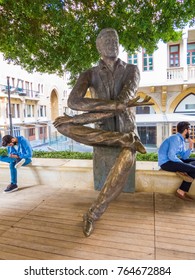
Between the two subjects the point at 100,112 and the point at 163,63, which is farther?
the point at 163,63

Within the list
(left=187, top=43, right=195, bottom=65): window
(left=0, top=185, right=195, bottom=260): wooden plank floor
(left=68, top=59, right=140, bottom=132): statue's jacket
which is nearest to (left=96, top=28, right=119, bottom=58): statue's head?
(left=68, top=59, right=140, bottom=132): statue's jacket

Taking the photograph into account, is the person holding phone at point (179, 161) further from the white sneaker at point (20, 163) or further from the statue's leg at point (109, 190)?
the white sneaker at point (20, 163)

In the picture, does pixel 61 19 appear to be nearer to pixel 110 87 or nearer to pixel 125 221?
pixel 110 87

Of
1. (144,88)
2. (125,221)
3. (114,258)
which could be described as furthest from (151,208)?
(144,88)

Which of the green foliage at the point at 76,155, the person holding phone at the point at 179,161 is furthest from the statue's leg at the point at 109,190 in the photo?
the green foliage at the point at 76,155

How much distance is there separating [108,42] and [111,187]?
156 centimetres

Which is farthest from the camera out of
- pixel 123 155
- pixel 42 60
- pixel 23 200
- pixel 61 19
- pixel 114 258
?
pixel 42 60

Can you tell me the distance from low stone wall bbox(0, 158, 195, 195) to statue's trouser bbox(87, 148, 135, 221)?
103 centimetres

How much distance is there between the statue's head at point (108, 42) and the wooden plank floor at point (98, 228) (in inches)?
72.3

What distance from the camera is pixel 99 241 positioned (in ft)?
6.32

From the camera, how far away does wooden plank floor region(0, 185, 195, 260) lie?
177 cm

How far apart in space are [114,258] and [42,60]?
4.22m

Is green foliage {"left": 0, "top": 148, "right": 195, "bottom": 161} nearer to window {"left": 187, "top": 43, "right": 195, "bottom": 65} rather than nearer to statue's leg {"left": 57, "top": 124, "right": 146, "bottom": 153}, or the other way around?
statue's leg {"left": 57, "top": 124, "right": 146, "bottom": 153}

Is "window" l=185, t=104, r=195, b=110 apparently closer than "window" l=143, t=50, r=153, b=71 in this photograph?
No
